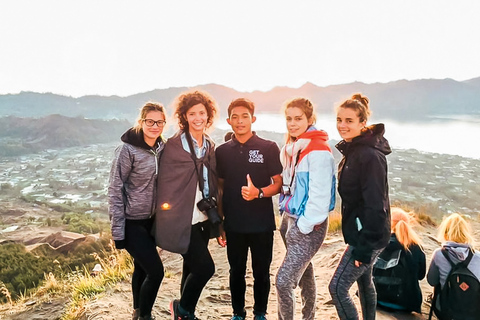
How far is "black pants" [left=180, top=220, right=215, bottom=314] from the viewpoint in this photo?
2506mm

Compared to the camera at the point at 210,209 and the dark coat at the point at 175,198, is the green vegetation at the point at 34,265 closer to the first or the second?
the dark coat at the point at 175,198

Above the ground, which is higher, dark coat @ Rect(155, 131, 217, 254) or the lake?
dark coat @ Rect(155, 131, 217, 254)

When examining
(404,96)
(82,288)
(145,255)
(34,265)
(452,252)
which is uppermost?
(404,96)

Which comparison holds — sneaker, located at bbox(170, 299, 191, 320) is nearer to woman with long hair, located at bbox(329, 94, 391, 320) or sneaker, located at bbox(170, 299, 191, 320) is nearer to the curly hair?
woman with long hair, located at bbox(329, 94, 391, 320)

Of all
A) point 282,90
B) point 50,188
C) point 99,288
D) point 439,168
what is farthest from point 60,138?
point 99,288

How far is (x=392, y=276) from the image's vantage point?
126 inches

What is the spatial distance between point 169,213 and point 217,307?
1661mm

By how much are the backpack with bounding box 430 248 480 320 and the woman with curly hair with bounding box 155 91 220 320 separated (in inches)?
78.0

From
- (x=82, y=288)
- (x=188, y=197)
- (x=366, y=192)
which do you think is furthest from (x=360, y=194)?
(x=82, y=288)

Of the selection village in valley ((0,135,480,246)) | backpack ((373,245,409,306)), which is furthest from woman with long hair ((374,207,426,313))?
village in valley ((0,135,480,246))

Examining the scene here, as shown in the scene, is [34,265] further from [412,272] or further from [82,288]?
[412,272]

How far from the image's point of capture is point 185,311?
2576mm

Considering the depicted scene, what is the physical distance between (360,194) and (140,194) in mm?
1566

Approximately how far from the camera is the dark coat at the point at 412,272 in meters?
3.16
